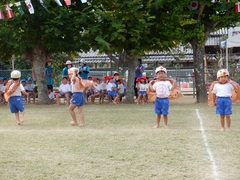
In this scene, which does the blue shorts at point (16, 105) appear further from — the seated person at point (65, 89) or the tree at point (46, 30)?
the seated person at point (65, 89)

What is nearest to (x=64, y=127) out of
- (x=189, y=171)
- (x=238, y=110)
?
(x=189, y=171)

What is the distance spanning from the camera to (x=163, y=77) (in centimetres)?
1286

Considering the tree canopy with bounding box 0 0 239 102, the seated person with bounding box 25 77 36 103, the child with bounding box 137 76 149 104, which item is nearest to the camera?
the tree canopy with bounding box 0 0 239 102

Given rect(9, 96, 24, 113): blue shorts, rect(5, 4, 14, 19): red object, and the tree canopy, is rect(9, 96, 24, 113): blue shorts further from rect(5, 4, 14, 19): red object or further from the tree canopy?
the tree canopy

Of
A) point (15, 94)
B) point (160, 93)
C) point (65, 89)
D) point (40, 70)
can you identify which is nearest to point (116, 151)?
point (160, 93)

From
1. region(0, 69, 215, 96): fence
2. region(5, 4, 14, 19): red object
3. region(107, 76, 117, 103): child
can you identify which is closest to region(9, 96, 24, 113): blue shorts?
region(5, 4, 14, 19): red object

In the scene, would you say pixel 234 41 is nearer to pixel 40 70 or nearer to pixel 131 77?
pixel 131 77

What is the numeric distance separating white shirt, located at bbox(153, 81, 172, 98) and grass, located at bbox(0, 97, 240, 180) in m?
0.84

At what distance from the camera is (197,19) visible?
71.6 feet

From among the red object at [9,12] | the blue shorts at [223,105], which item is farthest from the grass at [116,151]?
the red object at [9,12]

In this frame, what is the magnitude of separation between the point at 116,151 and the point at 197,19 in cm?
1419

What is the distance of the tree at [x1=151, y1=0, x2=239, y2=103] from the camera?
2111 cm

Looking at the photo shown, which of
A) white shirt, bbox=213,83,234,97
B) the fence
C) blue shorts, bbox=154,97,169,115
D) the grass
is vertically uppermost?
the fence

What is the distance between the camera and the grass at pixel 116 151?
23.1 feet
